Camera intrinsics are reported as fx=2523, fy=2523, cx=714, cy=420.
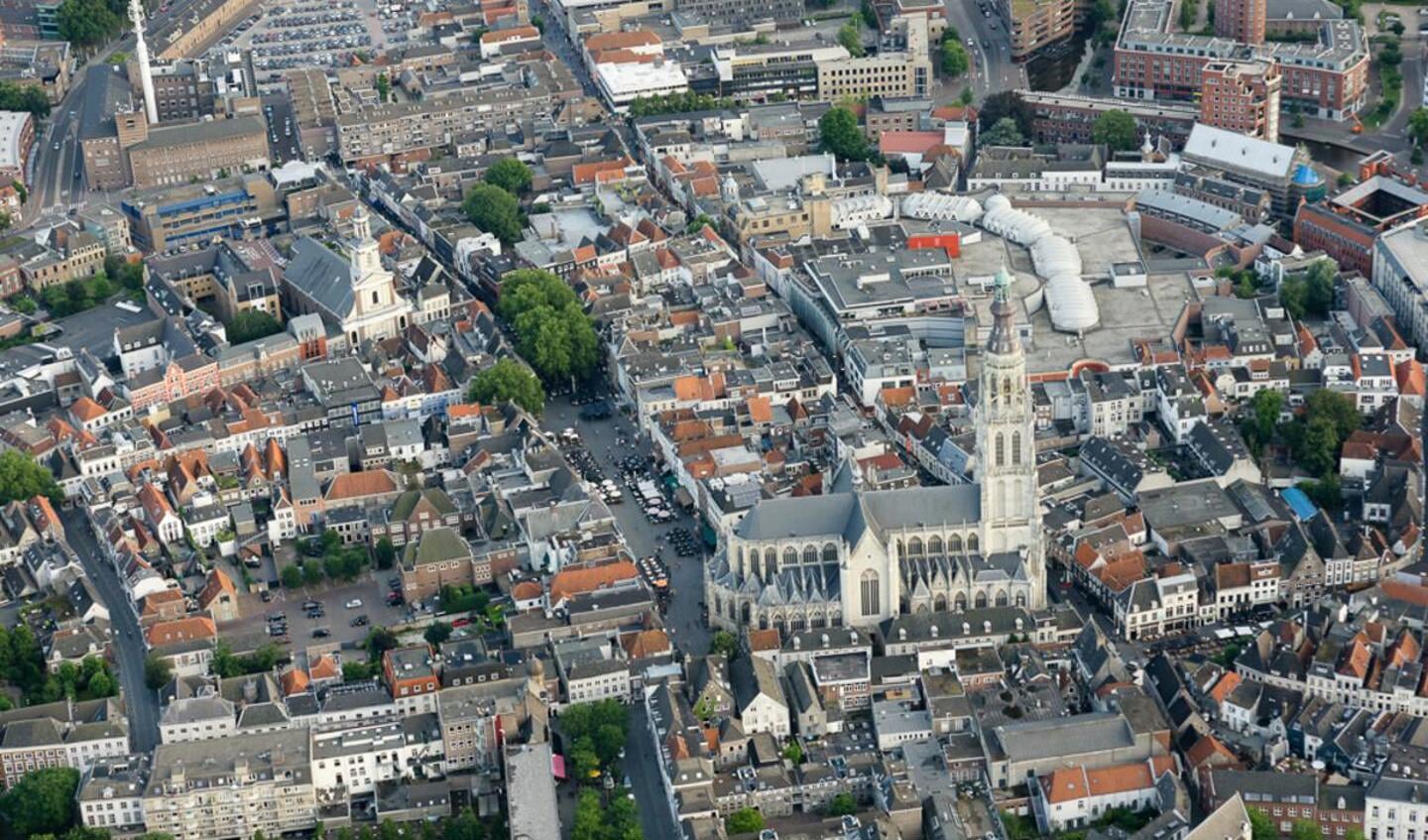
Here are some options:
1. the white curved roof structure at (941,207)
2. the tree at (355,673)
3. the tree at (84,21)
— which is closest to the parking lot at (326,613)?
the tree at (355,673)

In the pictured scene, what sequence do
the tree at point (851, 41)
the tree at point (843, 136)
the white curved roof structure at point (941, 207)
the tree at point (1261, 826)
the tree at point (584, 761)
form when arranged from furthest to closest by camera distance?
1. the tree at point (851, 41)
2. the tree at point (843, 136)
3. the white curved roof structure at point (941, 207)
4. the tree at point (584, 761)
5. the tree at point (1261, 826)

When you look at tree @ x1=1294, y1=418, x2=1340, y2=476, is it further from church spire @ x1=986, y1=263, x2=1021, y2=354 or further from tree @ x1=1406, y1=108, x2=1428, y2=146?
tree @ x1=1406, y1=108, x2=1428, y2=146

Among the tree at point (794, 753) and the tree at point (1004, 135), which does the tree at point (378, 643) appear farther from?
the tree at point (1004, 135)

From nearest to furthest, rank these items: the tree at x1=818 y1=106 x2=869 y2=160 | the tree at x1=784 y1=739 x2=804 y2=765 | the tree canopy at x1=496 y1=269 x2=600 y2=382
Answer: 1. the tree at x1=784 y1=739 x2=804 y2=765
2. the tree canopy at x1=496 y1=269 x2=600 y2=382
3. the tree at x1=818 y1=106 x2=869 y2=160

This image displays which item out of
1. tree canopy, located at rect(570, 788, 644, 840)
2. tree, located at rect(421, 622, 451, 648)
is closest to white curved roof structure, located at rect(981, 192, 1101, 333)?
tree, located at rect(421, 622, 451, 648)

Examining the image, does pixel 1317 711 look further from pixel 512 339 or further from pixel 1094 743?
pixel 512 339

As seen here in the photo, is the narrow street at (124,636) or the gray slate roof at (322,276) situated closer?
the narrow street at (124,636)
